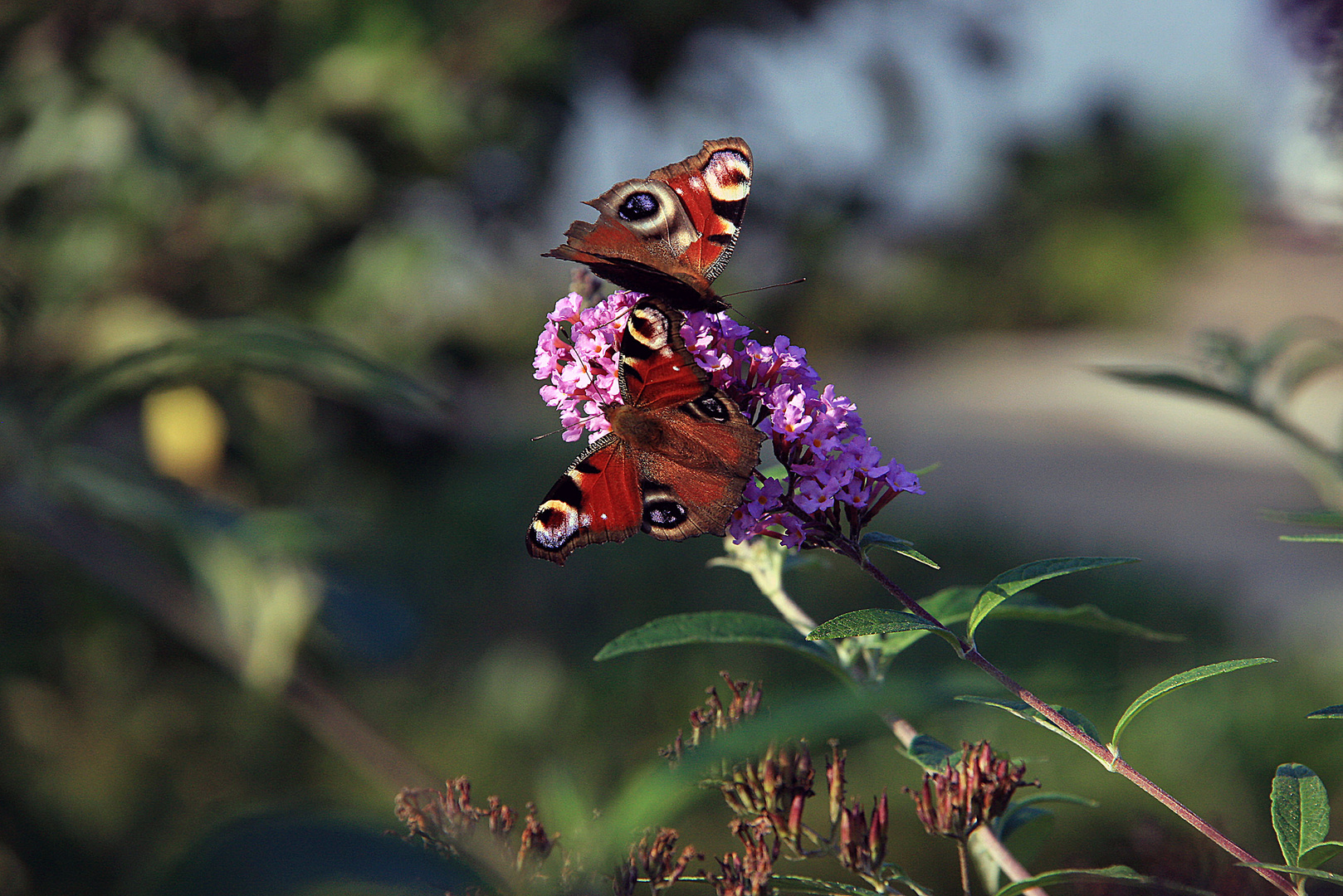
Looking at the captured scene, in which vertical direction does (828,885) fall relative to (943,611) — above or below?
below

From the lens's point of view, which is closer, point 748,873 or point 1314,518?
point 748,873

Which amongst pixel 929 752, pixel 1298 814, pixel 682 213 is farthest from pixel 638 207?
pixel 1298 814

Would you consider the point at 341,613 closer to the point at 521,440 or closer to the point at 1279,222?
the point at 1279,222

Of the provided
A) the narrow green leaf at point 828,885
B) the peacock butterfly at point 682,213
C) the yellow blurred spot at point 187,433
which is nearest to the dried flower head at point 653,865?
the narrow green leaf at point 828,885

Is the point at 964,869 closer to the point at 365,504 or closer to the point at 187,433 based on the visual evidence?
the point at 187,433

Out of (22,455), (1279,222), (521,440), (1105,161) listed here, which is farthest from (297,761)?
(1105,161)

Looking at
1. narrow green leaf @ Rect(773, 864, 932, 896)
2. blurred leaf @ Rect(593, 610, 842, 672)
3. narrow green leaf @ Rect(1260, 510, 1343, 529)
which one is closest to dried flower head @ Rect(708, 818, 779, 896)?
narrow green leaf @ Rect(773, 864, 932, 896)
